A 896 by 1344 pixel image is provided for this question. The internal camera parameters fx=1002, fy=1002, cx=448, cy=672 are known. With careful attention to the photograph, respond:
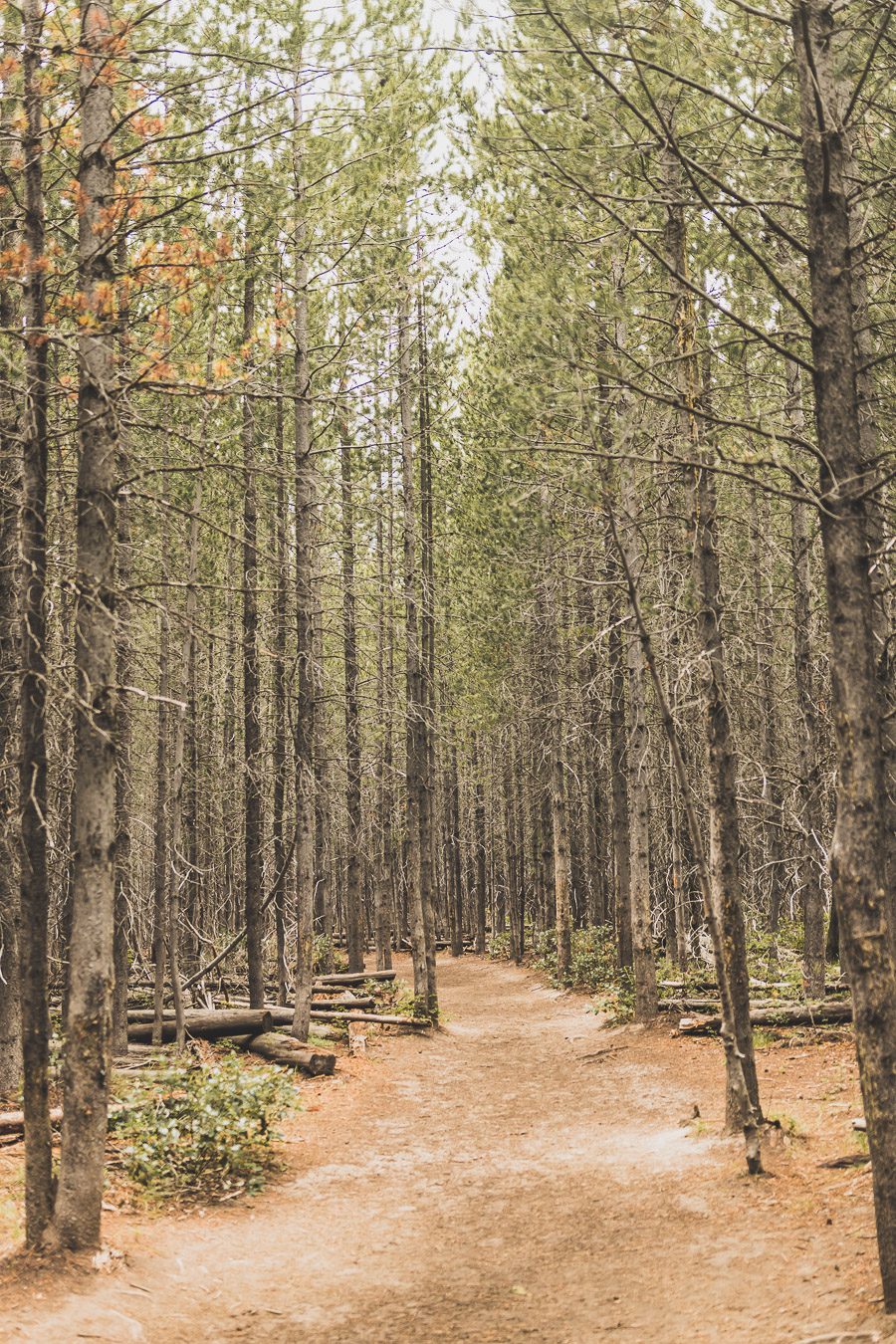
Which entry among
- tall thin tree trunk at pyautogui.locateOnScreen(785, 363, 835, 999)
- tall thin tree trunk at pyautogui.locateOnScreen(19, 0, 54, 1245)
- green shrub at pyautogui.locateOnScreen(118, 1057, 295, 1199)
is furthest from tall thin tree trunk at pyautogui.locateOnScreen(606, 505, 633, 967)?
tall thin tree trunk at pyautogui.locateOnScreen(19, 0, 54, 1245)

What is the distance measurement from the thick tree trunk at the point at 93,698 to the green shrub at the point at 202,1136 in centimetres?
193

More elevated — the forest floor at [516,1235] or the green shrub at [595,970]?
the forest floor at [516,1235]

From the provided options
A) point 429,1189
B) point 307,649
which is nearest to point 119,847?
point 307,649

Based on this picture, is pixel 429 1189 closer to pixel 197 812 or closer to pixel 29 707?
pixel 29 707

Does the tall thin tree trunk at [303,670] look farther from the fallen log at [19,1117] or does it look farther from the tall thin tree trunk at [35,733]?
the tall thin tree trunk at [35,733]

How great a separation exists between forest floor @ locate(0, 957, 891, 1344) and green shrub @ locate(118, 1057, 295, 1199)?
35cm

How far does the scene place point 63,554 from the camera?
9.41 meters

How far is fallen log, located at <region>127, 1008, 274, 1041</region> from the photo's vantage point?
1291 cm

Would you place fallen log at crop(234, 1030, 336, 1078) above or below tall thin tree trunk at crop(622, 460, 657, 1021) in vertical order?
below

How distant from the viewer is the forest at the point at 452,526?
542cm

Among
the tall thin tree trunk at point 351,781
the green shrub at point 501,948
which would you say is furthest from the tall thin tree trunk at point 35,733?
the green shrub at point 501,948

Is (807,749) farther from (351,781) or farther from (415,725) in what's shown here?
(351,781)

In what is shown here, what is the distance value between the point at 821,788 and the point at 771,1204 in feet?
19.1

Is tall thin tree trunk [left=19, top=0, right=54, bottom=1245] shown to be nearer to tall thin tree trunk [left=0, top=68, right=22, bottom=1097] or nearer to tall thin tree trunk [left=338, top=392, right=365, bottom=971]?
tall thin tree trunk [left=0, top=68, right=22, bottom=1097]
